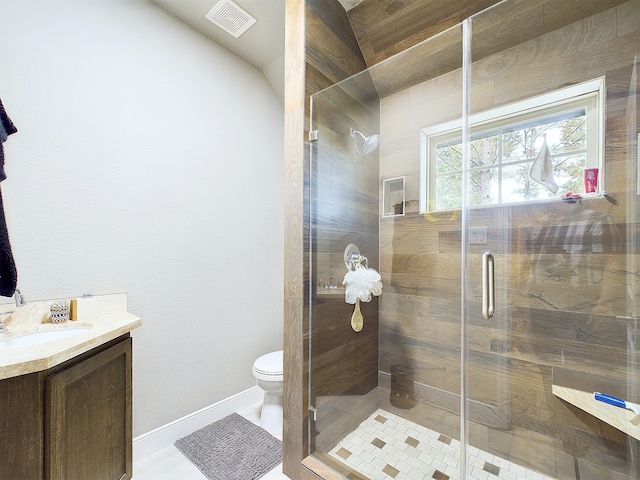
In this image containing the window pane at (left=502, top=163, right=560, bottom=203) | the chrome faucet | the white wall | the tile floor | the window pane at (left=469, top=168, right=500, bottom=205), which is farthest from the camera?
the window pane at (left=469, top=168, right=500, bottom=205)

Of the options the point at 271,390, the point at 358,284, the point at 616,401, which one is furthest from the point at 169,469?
the point at 616,401

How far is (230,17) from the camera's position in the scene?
1863 millimetres

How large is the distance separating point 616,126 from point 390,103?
1.26m

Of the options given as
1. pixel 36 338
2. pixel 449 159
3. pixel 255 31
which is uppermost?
pixel 255 31

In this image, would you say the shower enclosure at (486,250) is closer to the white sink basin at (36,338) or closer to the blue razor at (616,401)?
the blue razor at (616,401)

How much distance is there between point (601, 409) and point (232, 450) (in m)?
1.93

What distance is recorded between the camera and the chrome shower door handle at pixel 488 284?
1.56 m

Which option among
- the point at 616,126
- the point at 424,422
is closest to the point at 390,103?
the point at 616,126

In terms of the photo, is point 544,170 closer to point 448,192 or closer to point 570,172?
point 570,172

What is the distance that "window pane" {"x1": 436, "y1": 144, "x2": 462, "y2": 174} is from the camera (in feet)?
6.01

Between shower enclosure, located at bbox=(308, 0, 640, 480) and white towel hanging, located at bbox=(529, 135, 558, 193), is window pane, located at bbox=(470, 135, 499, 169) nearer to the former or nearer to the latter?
shower enclosure, located at bbox=(308, 0, 640, 480)

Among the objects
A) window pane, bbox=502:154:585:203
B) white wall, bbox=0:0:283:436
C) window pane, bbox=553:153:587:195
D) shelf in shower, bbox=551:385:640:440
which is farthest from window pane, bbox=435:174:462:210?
white wall, bbox=0:0:283:436

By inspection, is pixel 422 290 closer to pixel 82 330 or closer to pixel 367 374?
pixel 367 374

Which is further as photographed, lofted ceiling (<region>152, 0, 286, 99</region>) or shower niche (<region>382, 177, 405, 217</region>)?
shower niche (<region>382, 177, 405, 217</region>)
